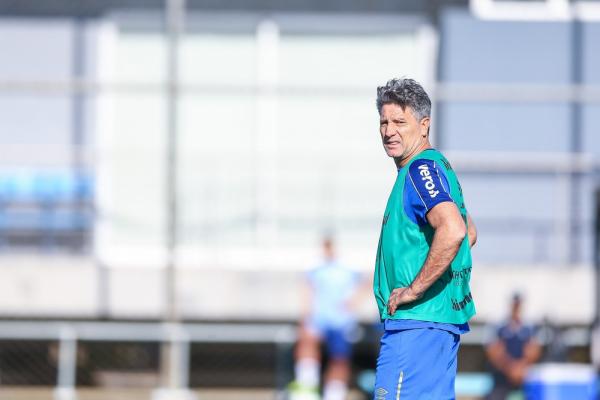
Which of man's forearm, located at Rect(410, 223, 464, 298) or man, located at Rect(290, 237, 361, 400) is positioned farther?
man, located at Rect(290, 237, 361, 400)

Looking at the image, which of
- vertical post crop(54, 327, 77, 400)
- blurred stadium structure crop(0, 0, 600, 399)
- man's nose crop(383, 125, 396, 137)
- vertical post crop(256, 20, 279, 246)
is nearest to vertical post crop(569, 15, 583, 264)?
blurred stadium structure crop(0, 0, 600, 399)

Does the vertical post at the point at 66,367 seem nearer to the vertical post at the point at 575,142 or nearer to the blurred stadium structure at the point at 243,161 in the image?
the blurred stadium structure at the point at 243,161

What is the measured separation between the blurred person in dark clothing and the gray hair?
8332 millimetres

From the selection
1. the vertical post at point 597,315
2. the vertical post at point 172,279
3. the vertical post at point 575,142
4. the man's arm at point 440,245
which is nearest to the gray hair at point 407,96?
the man's arm at point 440,245

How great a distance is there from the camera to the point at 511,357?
1330cm

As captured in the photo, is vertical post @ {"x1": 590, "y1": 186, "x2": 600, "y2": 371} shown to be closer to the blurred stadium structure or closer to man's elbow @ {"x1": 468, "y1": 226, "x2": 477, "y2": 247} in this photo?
the blurred stadium structure

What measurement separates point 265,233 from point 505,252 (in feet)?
9.78

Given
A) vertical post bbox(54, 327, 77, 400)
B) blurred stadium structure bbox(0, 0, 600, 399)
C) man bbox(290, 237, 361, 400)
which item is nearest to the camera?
man bbox(290, 237, 361, 400)

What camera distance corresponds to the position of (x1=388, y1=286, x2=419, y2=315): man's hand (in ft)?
16.3

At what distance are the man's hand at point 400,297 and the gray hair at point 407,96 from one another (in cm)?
69

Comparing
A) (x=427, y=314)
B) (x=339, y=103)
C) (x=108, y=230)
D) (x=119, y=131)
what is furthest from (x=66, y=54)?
(x=427, y=314)

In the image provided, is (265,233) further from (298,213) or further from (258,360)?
(258,360)

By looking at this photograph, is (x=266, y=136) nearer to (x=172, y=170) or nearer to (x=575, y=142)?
(x=172, y=170)

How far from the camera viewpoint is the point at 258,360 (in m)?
16.0
